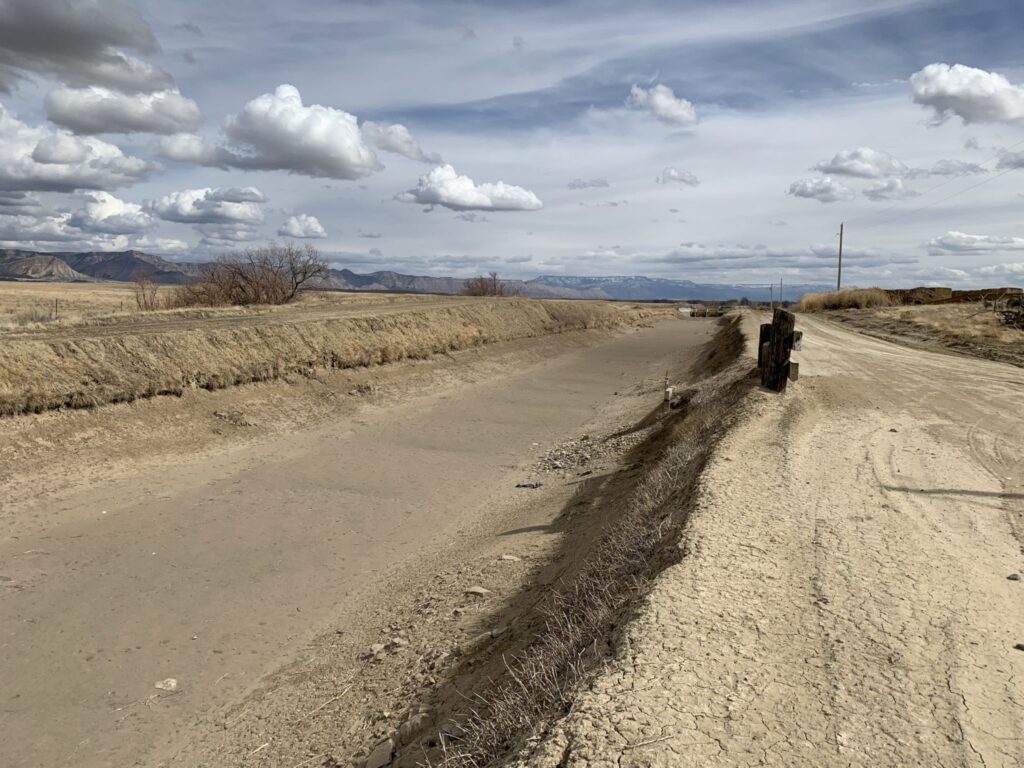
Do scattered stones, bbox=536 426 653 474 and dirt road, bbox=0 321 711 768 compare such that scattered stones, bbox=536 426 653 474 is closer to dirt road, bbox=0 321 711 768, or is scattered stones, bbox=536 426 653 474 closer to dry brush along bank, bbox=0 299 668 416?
dirt road, bbox=0 321 711 768

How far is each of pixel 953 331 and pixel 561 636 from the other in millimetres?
32147

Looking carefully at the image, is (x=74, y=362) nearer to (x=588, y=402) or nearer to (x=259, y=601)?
(x=259, y=601)

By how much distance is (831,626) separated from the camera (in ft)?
16.0

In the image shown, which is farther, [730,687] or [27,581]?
[27,581]

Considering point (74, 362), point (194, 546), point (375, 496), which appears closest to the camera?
point (194, 546)

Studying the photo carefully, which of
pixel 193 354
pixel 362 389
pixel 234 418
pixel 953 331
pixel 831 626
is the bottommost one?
pixel 234 418

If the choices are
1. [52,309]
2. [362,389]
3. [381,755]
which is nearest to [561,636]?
[381,755]

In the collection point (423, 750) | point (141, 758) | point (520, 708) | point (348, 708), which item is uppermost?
point (520, 708)

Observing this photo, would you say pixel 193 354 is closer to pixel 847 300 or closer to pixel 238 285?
pixel 238 285

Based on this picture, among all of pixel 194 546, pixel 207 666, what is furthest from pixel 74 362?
pixel 207 666

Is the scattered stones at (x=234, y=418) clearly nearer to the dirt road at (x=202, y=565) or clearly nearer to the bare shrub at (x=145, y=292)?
the dirt road at (x=202, y=565)

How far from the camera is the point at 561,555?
902 cm

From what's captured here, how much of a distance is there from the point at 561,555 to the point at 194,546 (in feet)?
20.7

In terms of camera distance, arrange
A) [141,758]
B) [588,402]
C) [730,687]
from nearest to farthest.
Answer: [730,687] < [141,758] < [588,402]
